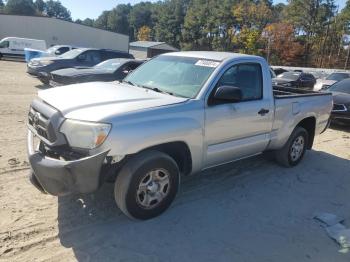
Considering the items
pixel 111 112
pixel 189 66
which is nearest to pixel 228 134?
pixel 189 66

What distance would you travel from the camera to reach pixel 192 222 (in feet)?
13.6

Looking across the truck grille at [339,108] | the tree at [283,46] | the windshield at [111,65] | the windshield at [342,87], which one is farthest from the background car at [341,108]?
the tree at [283,46]

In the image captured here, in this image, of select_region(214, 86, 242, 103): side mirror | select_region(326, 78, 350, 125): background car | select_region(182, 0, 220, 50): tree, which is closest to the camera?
select_region(214, 86, 242, 103): side mirror

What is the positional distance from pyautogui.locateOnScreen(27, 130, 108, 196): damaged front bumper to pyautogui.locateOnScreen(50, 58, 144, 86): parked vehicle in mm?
7531

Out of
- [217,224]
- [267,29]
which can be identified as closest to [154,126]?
[217,224]

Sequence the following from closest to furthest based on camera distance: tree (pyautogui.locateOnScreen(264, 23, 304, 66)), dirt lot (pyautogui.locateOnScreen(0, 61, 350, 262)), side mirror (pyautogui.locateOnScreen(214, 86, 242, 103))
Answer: dirt lot (pyautogui.locateOnScreen(0, 61, 350, 262))
side mirror (pyautogui.locateOnScreen(214, 86, 242, 103))
tree (pyautogui.locateOnScreen(264, 23, 304, 66))

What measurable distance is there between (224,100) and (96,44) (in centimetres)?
4911

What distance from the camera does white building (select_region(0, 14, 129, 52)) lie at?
45.3m

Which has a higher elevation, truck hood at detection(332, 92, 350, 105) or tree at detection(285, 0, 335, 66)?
tree at detection(285, 0, 335, 66)

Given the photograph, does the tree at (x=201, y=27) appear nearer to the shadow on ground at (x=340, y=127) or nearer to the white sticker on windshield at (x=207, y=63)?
the shadow on ground at (x=340, y=127)

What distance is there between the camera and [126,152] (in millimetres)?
3598

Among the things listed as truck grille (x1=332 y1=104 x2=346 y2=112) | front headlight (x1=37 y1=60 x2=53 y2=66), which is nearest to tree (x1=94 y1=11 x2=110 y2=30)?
front headlight (x1=37 y1=60 x2=53 y2=66)

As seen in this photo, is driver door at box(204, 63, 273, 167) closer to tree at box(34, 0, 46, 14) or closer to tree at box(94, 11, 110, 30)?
tree at box(94, 11, 110, 30)

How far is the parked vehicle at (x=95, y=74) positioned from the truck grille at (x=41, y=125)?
6.81 metres
